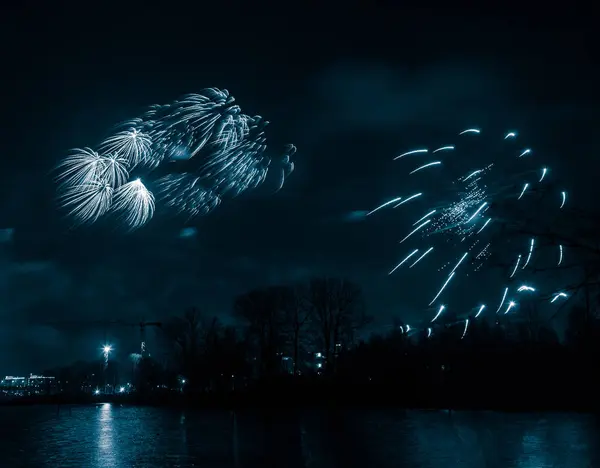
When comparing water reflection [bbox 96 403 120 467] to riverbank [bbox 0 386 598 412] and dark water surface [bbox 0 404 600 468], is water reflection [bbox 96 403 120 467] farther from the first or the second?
riverbank [bbox 0 386 598 412]

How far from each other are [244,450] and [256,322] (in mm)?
50701

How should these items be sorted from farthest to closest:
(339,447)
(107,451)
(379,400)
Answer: (379,400)
(107,451)
(339,447)

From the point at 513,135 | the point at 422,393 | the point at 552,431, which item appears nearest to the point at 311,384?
the point at 422,393

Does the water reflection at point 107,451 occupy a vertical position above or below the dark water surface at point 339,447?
above

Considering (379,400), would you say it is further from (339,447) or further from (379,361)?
(339,447)

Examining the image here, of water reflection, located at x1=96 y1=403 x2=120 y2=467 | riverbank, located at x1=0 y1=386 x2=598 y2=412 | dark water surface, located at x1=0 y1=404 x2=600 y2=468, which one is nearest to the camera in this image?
dark water surface, located at x1=0 y1=404 x2=600 y2=468

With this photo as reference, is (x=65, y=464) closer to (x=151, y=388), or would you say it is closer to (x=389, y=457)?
(x=389, y=457)

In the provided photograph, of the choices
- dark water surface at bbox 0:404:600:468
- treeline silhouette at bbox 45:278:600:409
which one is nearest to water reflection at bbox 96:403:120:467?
dark water surface at bbox 0:404:600:468

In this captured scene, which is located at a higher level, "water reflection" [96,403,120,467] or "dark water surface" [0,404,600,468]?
→ "water reflection" [96,403,120,467]

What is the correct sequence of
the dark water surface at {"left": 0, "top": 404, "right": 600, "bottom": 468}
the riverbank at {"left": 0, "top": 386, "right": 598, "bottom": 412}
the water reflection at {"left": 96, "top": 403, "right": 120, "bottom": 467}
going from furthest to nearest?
the riverbank at {"left": 0, "top": 386, "right": 598, "bottom": 412}
the water reflection at {"left": 96, "top": 403, "right": 120, "bottom": 467}
the dark water surface at {"left": 0, "top": 404, "right": 600, "bottom": 468}

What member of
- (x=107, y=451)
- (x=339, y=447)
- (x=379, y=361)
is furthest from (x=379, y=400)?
(x=107, y=451)

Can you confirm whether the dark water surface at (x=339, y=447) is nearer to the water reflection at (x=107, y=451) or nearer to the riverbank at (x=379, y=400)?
the water reflection at (x=107, y=451)

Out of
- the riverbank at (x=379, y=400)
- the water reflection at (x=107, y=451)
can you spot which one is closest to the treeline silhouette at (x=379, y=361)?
the riverbank at (x=379, y=400)

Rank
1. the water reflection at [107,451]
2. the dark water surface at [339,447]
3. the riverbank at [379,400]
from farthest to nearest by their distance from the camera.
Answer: the riverbank at [379,400], the water reflection at [107,451], the dark water surface at [339,447]
